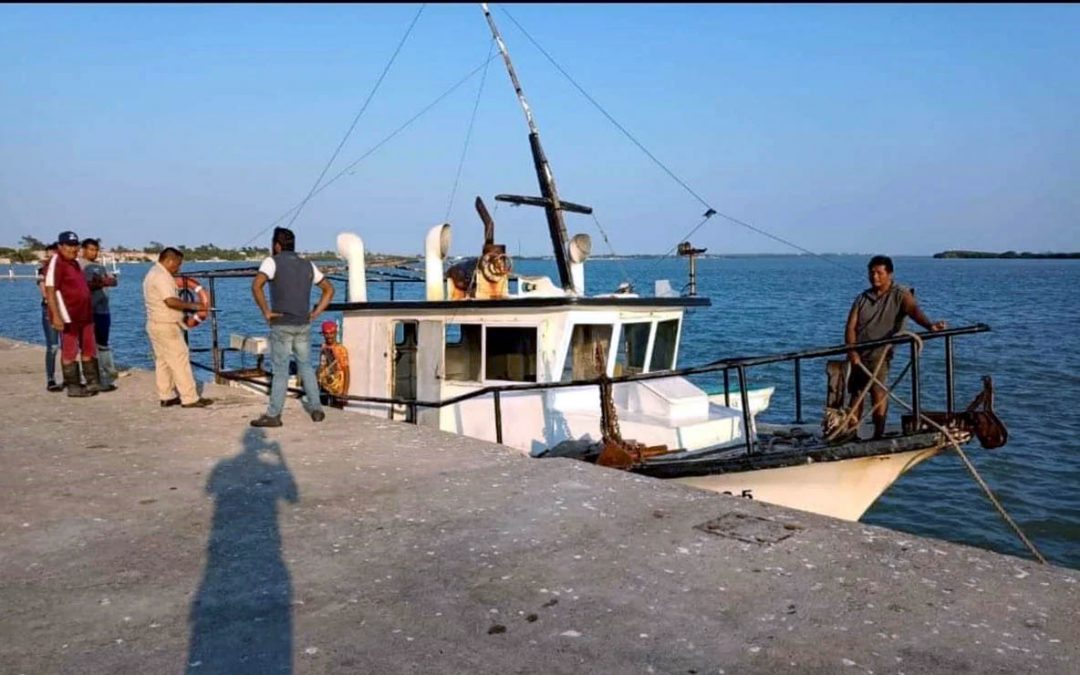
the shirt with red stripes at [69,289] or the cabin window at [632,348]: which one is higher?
the shirt with red stripes at [69,289]

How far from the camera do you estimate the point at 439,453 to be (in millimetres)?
5887

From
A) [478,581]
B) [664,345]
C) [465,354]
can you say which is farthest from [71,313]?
[478,581]

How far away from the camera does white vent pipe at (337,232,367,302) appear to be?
10.4 metres

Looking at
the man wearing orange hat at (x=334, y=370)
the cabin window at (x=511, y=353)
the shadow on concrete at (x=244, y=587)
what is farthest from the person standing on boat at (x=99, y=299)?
the shadow on concrete at (x=244, y=587)

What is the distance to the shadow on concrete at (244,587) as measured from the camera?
2.82 metres

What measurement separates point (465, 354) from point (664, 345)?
99.1 inches

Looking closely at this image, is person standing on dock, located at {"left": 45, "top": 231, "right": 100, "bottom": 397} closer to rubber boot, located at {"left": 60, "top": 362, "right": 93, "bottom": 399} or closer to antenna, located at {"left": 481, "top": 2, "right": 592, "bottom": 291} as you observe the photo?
rubber boot, located at {"left": 60, "top": 362, "right": 93, "bottom": 399}

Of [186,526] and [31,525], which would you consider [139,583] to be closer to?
[186,526]

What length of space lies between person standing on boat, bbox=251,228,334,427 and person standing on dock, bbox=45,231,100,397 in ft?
8.61

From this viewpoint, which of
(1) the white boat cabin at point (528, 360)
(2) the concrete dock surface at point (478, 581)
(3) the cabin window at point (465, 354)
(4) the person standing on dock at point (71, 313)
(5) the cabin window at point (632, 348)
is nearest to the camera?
(2) the concrete dock surface at point (478, 581)

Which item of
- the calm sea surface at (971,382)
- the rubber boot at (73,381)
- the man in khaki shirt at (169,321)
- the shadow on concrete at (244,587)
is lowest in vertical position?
the calm sea surface at (971,382)

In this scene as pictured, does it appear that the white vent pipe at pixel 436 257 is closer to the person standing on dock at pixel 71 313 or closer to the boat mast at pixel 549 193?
the boat mast at pixel 549 193

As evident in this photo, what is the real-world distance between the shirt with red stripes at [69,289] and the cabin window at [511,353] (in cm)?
434

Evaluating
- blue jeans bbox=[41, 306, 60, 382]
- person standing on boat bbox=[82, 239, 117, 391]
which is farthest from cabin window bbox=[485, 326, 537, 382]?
blue jeans bbox=[41, 306, 60, 382]
